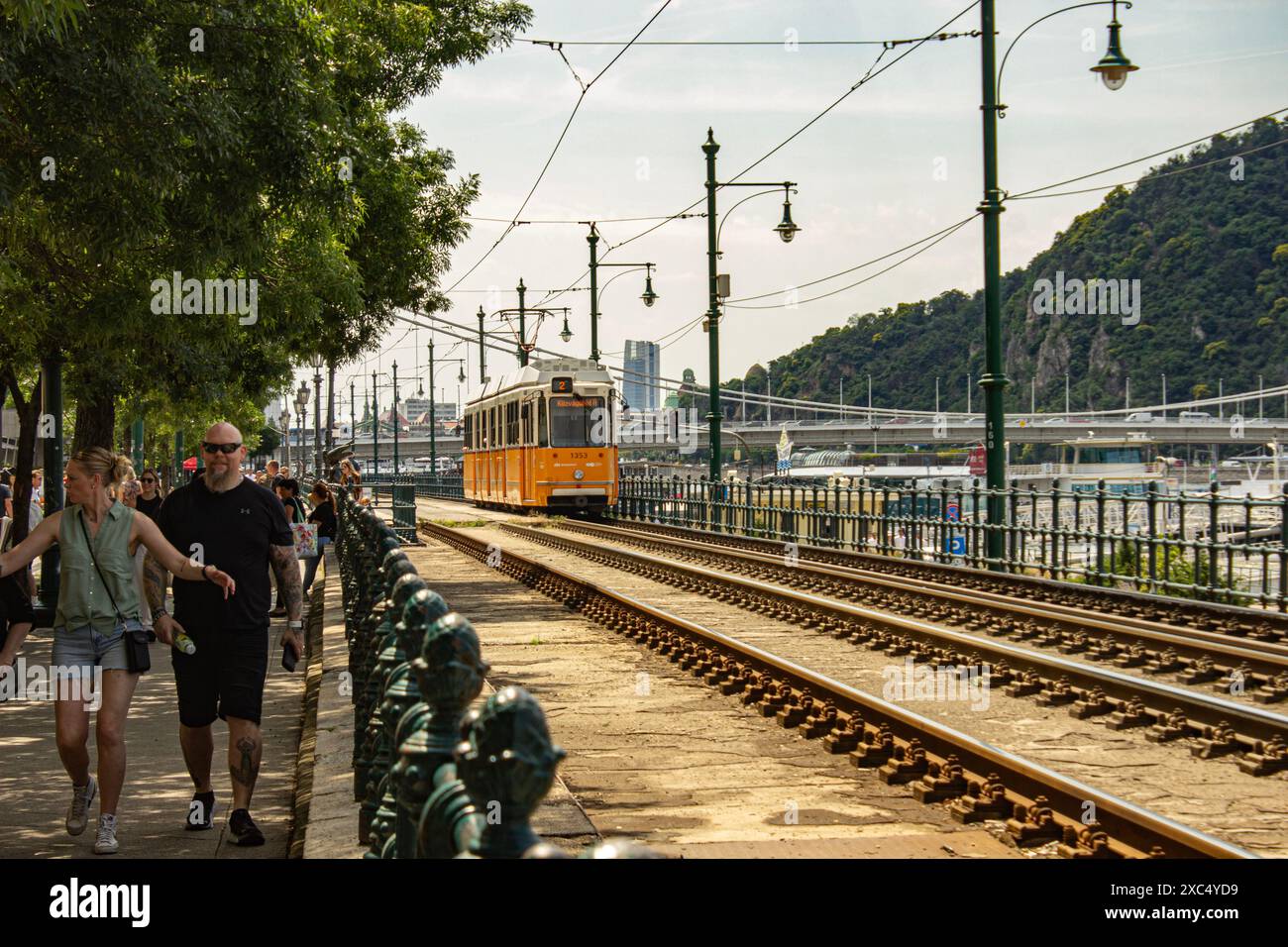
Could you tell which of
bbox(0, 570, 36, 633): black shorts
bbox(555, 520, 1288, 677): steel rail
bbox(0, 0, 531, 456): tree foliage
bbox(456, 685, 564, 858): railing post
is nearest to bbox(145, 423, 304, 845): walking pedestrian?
bbox(0, 570, 36, 633): black shorts

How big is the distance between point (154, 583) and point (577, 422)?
2929cm

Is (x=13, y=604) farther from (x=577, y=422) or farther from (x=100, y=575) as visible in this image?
(x=577, y=422)

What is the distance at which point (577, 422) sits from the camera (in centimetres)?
3681

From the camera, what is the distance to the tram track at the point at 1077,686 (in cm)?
827

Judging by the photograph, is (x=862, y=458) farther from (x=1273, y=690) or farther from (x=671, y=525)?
(x=1273, y=690)

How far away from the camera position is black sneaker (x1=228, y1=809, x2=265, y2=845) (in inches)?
271

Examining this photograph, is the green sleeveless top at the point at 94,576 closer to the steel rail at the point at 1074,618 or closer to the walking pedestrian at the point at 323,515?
the steel rail at the point at 1074,618

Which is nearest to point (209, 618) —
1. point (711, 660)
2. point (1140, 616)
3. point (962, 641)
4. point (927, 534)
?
point (711, 660)

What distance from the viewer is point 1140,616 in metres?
14.8

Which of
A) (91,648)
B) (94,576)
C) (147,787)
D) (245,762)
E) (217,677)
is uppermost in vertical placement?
(94,576)

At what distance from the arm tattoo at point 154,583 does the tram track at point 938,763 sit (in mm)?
3647

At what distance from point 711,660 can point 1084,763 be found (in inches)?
165

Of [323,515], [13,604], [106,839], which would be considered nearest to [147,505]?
[323,515]
